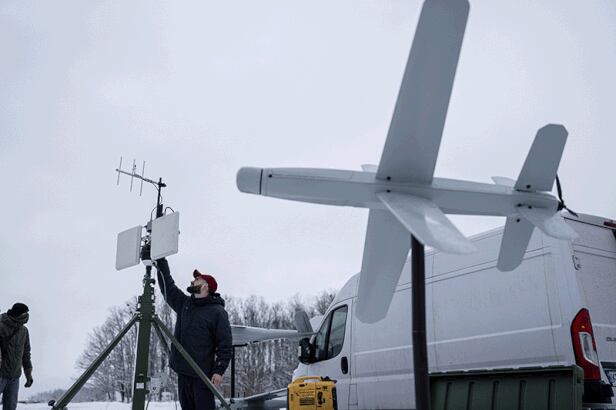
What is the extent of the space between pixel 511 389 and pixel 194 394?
2.76 meters

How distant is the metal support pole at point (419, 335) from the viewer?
2.12 meters

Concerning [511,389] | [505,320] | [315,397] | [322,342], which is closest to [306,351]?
[322,342]

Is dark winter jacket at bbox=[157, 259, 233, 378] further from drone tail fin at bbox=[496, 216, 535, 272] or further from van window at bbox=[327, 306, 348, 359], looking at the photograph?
drone tail fin at bbox=[496, 216, 535, 272]

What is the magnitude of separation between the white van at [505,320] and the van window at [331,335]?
296 mm

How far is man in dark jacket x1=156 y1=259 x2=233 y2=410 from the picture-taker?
496cm

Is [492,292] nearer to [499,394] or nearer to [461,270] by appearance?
[461,270]

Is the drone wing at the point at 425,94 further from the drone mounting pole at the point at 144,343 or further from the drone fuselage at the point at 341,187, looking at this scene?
the drone mounting pole at the point at 144,343

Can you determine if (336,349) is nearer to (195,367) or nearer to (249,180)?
(195,367)

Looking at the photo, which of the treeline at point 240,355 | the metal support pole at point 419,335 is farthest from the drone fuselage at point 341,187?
the treeline at point 240,355

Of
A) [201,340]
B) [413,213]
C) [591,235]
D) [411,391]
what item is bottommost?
[411,391]

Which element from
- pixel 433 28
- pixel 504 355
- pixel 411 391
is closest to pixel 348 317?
pixel 411 391

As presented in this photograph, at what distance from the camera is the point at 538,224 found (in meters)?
2.69

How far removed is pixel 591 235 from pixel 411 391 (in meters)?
2.29

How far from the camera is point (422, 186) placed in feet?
8.18
